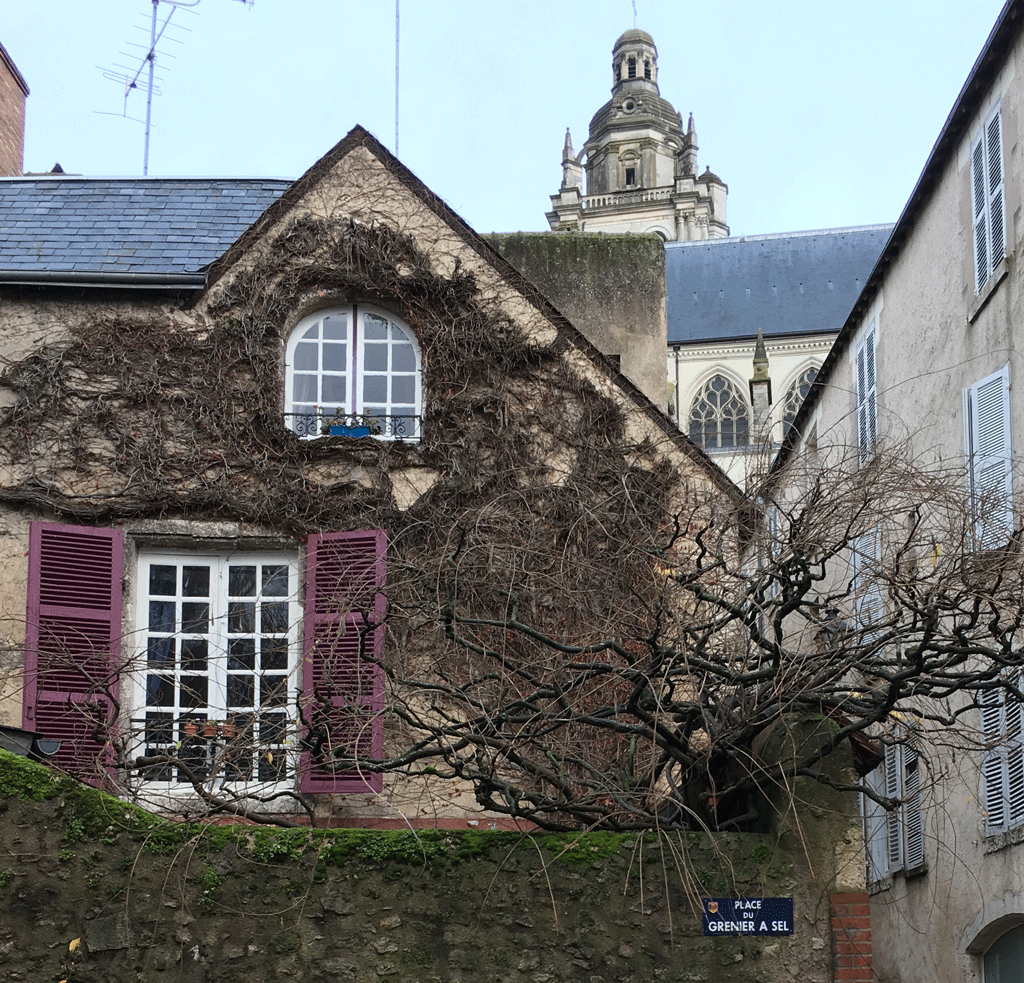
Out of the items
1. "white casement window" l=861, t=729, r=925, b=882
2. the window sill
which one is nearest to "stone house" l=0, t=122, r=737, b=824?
the window sill

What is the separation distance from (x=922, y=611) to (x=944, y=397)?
6295 mm

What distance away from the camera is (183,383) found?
1013cm

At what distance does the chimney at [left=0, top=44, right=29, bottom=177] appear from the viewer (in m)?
A: 14.6

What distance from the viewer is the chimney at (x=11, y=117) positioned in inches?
575

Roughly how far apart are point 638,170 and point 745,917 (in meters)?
69.1

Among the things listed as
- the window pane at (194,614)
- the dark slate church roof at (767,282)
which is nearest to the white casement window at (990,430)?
the window pane at (194,614)

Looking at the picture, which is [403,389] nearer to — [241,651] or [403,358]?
[403,358]

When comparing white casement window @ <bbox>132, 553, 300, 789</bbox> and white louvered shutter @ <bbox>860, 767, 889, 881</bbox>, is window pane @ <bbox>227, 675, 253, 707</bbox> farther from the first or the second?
white louvered shutter @ <bbox>860, 767, 889, 881</bbox>

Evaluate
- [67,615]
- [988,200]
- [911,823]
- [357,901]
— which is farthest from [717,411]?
[357,901]

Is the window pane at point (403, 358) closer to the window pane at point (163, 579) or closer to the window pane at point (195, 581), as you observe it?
the window pane at point (195, 581)

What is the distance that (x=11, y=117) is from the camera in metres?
14.9

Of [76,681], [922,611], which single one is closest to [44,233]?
[76,681]

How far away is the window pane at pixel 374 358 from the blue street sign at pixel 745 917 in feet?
19.5

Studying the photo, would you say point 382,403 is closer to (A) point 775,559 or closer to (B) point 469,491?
(B) point 469,491
